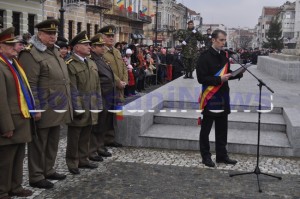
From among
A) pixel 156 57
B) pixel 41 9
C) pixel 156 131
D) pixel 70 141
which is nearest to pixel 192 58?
pixel 156 57

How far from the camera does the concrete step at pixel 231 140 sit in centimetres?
737

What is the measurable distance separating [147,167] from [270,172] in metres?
1.89

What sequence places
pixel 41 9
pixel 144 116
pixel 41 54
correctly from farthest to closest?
pixel 41 9 → pixel 144 116 → pixel 41 54

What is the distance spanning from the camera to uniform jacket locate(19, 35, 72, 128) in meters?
5.30

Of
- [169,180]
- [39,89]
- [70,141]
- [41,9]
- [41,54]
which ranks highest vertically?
[41,9]

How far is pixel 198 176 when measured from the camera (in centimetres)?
616

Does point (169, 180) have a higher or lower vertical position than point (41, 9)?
lower

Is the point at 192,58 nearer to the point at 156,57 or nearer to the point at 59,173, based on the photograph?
the point at 156,57

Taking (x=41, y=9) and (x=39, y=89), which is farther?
(x=41, y=9)

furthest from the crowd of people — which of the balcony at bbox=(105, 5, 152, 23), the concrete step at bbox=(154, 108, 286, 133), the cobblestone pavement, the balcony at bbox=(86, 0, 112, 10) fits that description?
the balcony at bbox=(105, 5, 152, 23)

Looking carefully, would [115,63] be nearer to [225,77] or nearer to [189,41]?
[225,77]

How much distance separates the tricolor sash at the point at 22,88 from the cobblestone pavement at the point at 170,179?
1.12 metres

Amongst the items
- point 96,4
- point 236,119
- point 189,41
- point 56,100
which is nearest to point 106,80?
point 56,100

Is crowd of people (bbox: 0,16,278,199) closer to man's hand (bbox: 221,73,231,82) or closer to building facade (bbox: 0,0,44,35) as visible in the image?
man's hand (bbox: 221,73,231,82)
